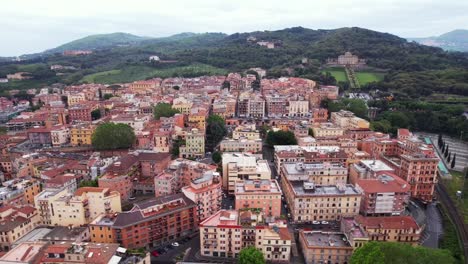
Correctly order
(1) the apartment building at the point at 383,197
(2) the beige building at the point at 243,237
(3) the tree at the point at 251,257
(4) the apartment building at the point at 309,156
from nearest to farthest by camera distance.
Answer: (3) the tree at the point at 251,257, (2) the beige building at the point at 243,237, (1) the apartment building at the point at 383,197, (4) the apartment building at the point at 309,156

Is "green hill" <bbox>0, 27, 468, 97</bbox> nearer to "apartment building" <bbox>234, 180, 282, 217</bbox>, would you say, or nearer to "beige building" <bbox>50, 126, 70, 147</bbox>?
"beige building" <bbox>50, 126, 70, 147</bbox>

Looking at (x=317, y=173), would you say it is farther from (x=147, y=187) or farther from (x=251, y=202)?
(x=147, y=187)

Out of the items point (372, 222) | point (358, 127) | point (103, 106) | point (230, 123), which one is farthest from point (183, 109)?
point (372, 222)

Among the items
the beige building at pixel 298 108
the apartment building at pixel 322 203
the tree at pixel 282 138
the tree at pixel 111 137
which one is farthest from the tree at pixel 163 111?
the apartment building at pixel 322 203

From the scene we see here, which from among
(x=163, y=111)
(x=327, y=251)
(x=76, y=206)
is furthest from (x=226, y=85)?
(x=327, y=251)

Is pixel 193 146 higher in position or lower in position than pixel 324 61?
lower

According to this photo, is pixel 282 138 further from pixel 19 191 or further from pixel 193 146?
pixel 19 191

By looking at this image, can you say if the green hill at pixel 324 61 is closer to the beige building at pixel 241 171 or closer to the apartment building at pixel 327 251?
the beige building at pixel 241 171
